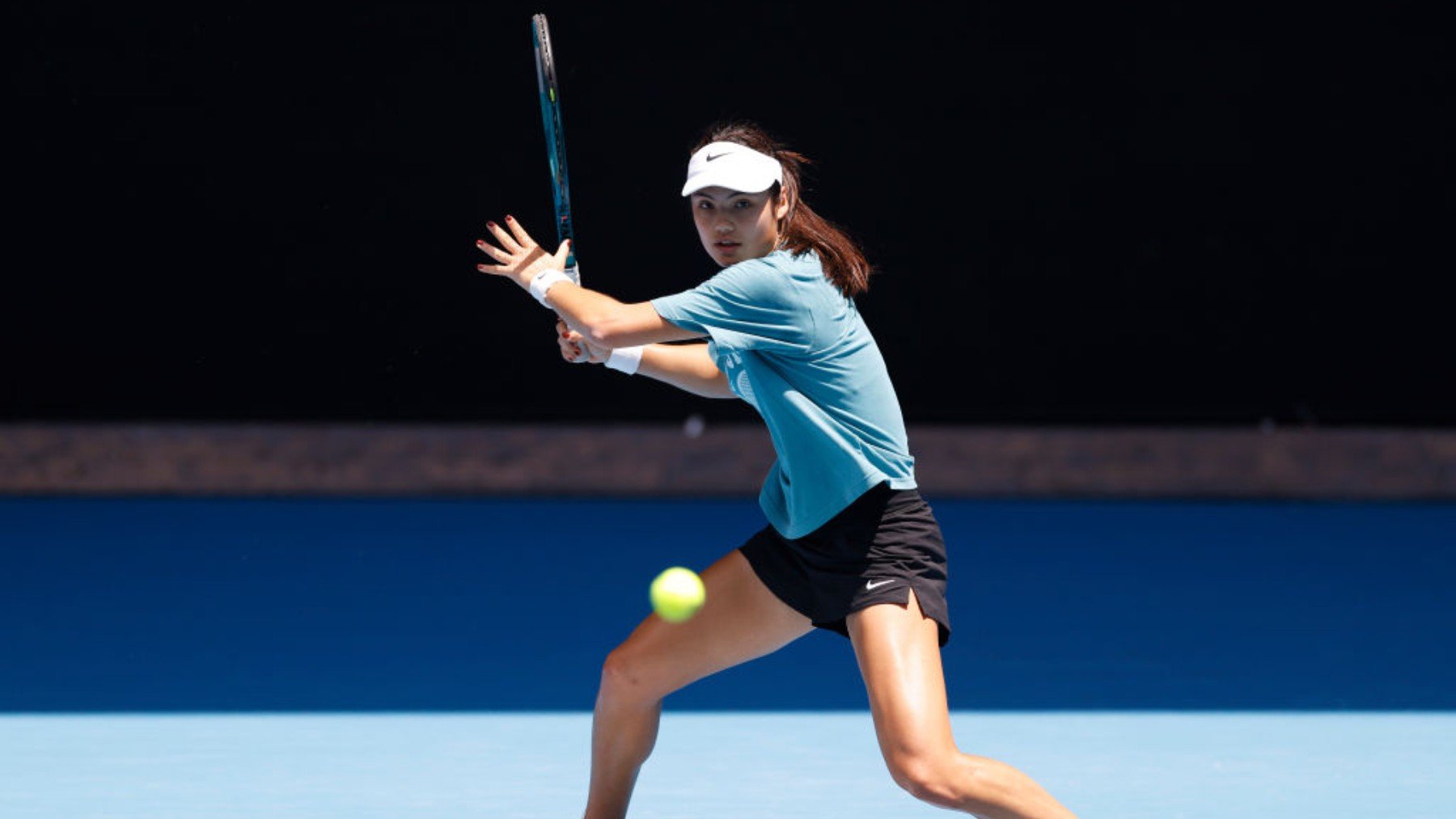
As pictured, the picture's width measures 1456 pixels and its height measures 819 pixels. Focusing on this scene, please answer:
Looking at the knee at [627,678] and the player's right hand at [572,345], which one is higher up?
the player's right hand at [572,345]

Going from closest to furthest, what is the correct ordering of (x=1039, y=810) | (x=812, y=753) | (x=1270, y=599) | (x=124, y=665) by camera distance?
(x=1039, y=810) < (x=812, y=753) < (x=124, y=665) < (x=1270, y=599)

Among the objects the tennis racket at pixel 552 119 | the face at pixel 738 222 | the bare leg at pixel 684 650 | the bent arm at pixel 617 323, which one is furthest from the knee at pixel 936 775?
the tennis racket at pixel 552 119

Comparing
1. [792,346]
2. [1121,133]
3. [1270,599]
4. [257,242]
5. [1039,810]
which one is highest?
[1121,133]

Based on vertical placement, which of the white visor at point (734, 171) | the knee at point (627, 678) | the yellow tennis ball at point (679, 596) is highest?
the white visor at point (734, 171)

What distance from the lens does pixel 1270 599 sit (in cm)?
749

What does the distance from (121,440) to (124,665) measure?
202 inches

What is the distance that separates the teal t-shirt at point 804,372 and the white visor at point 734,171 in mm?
130

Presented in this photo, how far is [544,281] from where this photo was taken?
3607mm

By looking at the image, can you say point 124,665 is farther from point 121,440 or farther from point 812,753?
point 121,440

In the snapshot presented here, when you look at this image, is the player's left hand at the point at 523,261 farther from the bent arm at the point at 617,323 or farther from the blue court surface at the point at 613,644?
the blue court surface at the point at 613,644

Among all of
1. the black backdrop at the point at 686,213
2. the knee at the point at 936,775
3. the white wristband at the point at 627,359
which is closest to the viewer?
the knee at the point at 936,775

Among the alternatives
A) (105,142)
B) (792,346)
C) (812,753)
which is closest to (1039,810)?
(792,346)

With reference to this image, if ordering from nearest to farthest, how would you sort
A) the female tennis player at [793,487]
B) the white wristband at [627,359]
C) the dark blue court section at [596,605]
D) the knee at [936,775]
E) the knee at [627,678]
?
the knee at [936,775], the female tennis player at [793,487], the knee at [627,678], the white wristband at [627,359], the dark blue court section at [596,605]

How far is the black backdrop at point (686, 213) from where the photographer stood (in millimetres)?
11102
